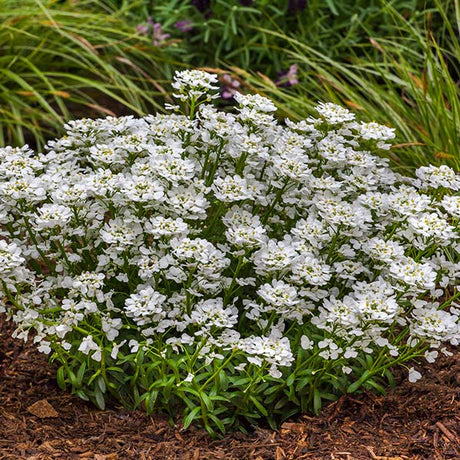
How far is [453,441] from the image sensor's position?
2789 millimetres

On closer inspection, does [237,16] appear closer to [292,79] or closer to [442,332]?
[292,79]

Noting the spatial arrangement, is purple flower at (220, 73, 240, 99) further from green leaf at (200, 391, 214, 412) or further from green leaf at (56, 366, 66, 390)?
green leaf at (200, 391, 214, 412)

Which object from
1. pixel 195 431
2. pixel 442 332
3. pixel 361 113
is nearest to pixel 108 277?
pixel 195 431

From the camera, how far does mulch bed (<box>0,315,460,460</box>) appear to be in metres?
2.73

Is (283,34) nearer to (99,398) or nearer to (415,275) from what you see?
(415,275)

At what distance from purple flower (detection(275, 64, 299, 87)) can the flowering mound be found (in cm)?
235

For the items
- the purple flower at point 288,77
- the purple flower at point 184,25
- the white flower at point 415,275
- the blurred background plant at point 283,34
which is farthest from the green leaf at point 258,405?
the purple flower at point 184,25

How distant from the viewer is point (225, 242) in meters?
3.17

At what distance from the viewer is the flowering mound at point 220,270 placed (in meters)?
2.67

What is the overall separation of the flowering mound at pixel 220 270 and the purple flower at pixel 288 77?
7.72 feet

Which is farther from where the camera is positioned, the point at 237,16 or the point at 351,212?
the point at 237,16

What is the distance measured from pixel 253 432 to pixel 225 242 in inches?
31.5

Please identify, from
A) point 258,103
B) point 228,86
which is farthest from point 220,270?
point 228,86

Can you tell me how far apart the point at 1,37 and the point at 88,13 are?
90 centimetres
